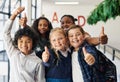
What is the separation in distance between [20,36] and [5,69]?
2.43m

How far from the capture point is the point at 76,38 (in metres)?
1.81

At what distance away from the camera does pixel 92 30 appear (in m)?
10.2

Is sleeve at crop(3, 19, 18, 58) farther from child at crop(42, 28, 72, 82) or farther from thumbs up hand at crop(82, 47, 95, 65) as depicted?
thumbs up hand at crop(82, 47, 95, 65)

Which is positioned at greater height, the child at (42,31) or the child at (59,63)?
the child at (42,31)

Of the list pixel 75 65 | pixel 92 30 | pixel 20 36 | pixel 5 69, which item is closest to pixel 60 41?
pixel 75 65

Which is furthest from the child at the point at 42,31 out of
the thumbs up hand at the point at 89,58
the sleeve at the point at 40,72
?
the thumbs up hand at the point at 89,58

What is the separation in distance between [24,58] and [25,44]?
11 centimetres

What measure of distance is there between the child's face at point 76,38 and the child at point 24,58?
0.88ft

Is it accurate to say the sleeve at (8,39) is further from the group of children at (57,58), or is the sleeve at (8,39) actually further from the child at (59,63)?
the child at (59,63)

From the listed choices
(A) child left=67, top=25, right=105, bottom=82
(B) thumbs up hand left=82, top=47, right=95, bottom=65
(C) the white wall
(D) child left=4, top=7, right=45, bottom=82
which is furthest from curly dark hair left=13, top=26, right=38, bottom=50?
(C) the white wall

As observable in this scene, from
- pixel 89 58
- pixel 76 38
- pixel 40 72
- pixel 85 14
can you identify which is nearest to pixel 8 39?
pixel 40 72

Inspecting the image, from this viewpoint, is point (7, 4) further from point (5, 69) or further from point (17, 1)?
point (5, 69)

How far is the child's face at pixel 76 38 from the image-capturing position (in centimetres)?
181

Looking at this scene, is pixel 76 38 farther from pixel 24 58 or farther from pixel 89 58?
pixel 24 58
